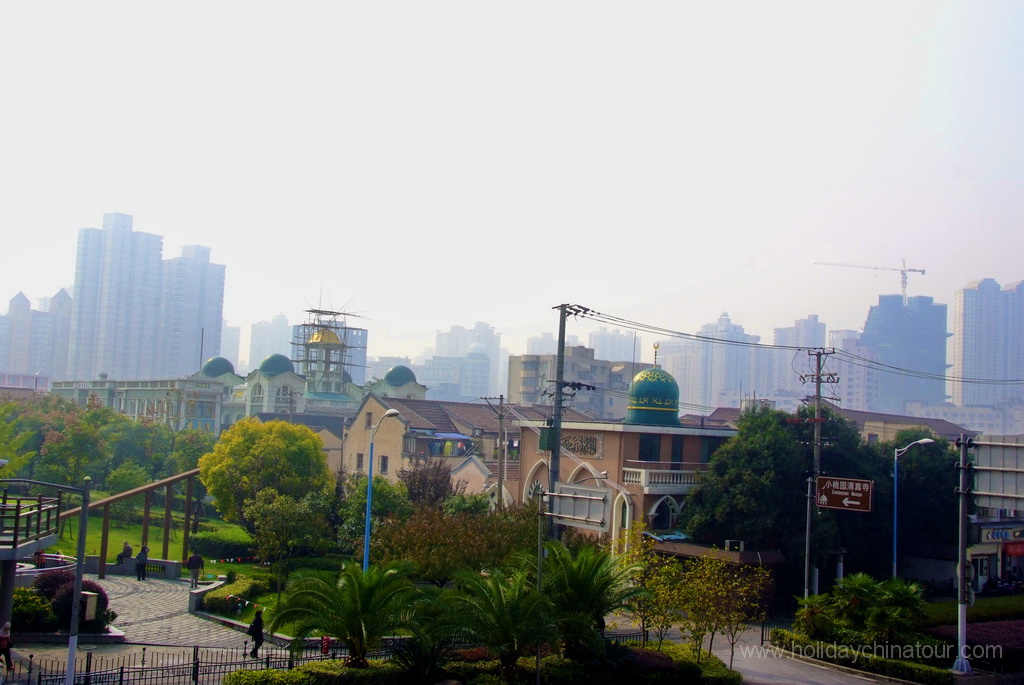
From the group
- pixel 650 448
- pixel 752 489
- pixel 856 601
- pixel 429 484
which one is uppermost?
pixel 650 448

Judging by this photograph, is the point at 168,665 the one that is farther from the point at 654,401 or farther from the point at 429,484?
the point at 654,401

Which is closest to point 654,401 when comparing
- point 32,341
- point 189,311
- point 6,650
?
point 6,650

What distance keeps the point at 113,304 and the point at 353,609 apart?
162m

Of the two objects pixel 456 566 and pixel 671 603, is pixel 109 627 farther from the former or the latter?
pixel 671 603

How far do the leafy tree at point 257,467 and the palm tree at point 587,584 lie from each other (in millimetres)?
22883

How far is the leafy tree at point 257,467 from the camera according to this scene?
4378 centimetres

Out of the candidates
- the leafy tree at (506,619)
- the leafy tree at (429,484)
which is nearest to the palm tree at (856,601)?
the leafy tree at (506,619)

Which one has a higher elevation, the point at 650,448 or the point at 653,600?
the point at 650,448

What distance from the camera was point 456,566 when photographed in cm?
2869

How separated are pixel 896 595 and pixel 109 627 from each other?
71.6ft

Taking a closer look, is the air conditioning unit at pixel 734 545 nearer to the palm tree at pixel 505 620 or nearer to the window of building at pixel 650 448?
the window of building at pixel 650 448

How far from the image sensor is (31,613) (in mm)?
24391

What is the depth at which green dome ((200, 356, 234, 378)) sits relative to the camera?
99.9m

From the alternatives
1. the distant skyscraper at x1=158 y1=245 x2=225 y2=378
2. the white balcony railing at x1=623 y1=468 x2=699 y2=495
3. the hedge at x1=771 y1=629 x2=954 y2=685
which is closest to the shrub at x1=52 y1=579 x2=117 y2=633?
the hedge at x1=771 y1=629 x2=954 y2=685
